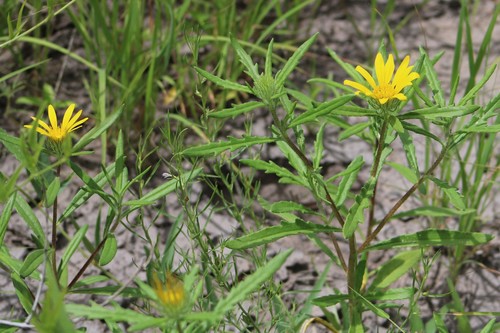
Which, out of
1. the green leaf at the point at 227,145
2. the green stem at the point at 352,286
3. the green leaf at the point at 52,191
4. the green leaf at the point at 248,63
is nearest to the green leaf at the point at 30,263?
the green leaf at the point at 52,191

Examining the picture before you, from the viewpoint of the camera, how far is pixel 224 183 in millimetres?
2457

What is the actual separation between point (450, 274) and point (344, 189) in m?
0.74

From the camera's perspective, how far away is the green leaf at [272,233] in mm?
1809

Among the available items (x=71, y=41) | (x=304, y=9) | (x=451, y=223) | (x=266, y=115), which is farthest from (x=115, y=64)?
(x=451, y=223)

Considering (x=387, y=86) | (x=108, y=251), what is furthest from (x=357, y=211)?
(x=108, y=251)

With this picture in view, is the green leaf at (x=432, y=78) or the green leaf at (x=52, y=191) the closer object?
the green leaf at (x=52, y=191)

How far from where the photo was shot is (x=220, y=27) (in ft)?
9.47

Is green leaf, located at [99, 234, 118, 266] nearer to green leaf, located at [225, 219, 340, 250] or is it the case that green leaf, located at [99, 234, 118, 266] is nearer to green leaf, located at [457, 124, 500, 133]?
green leaf, located at [225, 219, 340, 250]

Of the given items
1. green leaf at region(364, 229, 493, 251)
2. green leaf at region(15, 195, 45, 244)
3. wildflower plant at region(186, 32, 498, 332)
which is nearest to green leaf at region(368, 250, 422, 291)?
wildflower plant at region(186, 32, 498, 332)

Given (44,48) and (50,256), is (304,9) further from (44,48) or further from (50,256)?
(50,256)

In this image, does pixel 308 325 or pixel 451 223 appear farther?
pixel 451 223

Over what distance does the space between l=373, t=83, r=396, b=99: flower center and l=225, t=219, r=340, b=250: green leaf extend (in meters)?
0.37

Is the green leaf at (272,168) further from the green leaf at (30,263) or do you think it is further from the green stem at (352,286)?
the green leaf at (30,263)

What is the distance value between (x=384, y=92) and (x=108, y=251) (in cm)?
75
